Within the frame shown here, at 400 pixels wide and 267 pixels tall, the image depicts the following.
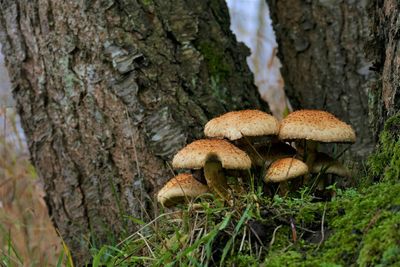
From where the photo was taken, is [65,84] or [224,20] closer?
[65,84]

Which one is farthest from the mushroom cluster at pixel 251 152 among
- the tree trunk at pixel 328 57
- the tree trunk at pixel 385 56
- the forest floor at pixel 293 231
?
the tree trunk at pixel 328 57

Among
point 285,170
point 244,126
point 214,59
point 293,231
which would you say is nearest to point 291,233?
point 293,231

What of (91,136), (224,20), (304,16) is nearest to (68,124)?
(91,136)

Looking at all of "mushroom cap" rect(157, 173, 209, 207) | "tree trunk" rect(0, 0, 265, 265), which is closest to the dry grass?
"tree trunk" rect(0, 0, 265, 265)

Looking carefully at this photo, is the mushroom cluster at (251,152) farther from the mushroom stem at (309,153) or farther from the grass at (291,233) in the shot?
the grass at (291,233)

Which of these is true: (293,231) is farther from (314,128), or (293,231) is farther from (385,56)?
(385,56)

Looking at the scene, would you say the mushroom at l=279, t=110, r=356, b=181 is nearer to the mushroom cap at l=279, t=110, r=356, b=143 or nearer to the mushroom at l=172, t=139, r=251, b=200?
the mushroom cap at l=279, t=110, r=356, b=143

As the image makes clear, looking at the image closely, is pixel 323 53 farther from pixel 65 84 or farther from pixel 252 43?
pixel 252 43
